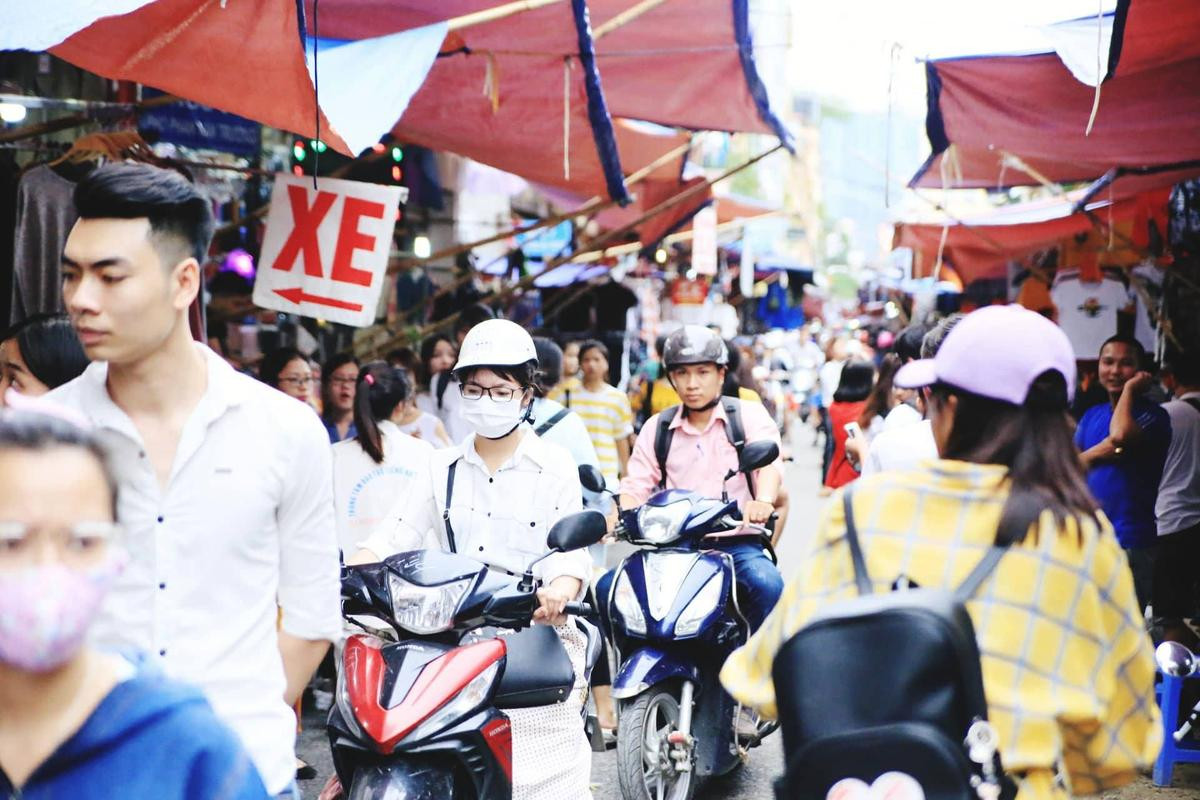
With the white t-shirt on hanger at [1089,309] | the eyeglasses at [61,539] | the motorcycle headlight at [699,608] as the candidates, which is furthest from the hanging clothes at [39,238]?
the white t-shirt on hanger at [1089,309]

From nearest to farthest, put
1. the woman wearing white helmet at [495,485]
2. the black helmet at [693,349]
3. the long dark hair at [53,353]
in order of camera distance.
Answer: the long dark hair at [53,353], the woman wearing white helmet at [495,485], the black helmet at [693,349]

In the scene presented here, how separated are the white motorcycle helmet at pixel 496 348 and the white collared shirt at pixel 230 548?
2.09 meters

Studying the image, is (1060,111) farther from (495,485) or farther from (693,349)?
(495,485)

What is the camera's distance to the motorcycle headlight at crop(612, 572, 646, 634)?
562cm

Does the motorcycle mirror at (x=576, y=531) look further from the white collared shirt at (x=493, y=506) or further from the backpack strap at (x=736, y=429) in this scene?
the backpack strap at (x=736, y=429)

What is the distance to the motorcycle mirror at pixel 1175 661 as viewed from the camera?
624 cm

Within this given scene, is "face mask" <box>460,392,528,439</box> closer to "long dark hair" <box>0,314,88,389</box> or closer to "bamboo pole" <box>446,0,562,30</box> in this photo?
"long dark hair" <box>0,314,88,389</box>

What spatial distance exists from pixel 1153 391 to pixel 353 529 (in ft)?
22.3

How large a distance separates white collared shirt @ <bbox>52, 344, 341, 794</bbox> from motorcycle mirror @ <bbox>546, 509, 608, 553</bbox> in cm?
137

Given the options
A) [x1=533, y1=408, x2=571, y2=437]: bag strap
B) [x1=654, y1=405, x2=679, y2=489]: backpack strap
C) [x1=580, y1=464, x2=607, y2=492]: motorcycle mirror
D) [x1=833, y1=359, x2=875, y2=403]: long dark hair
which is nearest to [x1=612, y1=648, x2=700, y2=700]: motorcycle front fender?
[x1=580, y1=464, x2=607, y2=492]: motorcycle mirror

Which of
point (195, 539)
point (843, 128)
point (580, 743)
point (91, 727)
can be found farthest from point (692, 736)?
point (843, 128)

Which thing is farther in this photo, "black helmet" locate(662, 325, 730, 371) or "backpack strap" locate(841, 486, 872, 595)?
"black helmet" locate(662, 325, 730, 371)

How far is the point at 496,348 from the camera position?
496 cm

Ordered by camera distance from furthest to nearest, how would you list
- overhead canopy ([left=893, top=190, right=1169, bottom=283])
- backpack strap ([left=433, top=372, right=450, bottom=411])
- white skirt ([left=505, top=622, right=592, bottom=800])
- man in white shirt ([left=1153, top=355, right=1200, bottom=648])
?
overhead canopy ([left=893, top=190, right=1169, bottom=283]) → backpack strap ([left=433, top=372, right=450, bottom=411]) → man in white shirt ([left=1153, top=355, right=1200, bottom=648]) → white skirt ([left=505, top=622, right=592, bottom=800])
